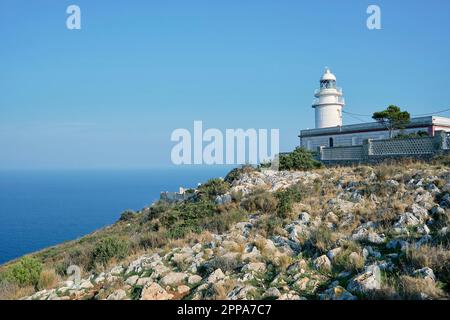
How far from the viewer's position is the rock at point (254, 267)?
22.0 feet

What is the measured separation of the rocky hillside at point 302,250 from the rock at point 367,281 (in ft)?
0.06

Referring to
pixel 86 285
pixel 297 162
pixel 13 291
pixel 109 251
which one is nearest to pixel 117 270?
pixel 86 285

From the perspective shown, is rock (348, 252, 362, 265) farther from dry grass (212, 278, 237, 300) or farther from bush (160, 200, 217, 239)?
bush (160, 200, 217, 239)

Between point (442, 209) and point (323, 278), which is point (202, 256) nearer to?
point (323, 278)

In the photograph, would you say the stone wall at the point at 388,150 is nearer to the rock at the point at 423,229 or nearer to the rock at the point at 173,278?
the rock at the point at 423,229

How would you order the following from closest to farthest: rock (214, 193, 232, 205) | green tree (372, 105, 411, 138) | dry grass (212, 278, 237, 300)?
dry grass (212, 278, 237, 300) < rock (214, 193, 232, 205) < green tree (372, 105, 411, 138)

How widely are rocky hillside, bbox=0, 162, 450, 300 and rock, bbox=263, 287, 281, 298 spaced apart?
2 cm

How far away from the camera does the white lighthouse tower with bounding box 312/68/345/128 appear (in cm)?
4069

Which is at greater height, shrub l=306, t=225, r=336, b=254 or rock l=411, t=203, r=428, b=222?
rock l=411, t=203, r=428, b=222

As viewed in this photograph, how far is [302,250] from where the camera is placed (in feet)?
25.2

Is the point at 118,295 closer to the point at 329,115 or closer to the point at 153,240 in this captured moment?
the point at 153,240

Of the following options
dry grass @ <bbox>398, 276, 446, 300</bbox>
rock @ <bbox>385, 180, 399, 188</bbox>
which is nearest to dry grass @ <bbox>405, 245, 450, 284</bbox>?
dry grass @ <bbox>398, 276, 446, 300</bbox>

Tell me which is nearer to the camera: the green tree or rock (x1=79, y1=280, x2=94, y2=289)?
rock (x1=79, y1=280, x2=94, y2=289)
